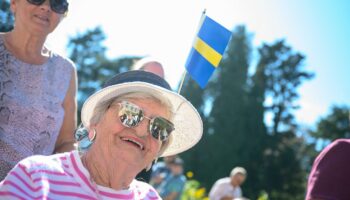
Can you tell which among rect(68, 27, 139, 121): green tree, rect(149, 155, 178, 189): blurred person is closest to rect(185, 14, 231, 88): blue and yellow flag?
rect(149, 155, 178, 189): blurred person

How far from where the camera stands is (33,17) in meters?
2.62

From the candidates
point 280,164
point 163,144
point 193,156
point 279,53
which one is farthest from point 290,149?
point 163,144

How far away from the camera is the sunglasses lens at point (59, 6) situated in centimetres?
266

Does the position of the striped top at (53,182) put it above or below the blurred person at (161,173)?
above

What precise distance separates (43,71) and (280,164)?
35464 mm

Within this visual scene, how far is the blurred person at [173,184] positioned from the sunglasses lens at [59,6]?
5632mm

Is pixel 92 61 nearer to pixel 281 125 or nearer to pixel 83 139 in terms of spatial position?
pixel 281 125

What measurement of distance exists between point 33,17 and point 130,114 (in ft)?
3.39

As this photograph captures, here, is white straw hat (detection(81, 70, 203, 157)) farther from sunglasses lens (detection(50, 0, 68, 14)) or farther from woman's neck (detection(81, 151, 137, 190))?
sunglasses lens (detection(50, 0, 68, 14))

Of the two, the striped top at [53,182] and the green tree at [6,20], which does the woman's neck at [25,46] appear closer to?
the striped top at [53,182]

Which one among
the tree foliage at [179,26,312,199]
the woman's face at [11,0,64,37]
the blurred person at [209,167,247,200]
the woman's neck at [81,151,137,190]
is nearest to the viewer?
the woman's neck at [81,151,137,190]

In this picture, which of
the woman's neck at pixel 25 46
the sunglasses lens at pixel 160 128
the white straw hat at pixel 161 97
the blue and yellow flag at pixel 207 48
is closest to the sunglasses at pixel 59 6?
the woman's neck at pixel 25 46

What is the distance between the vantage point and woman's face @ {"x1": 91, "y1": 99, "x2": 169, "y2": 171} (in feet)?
6.72

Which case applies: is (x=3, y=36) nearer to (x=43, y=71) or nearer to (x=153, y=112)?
(x=43, y=71)
